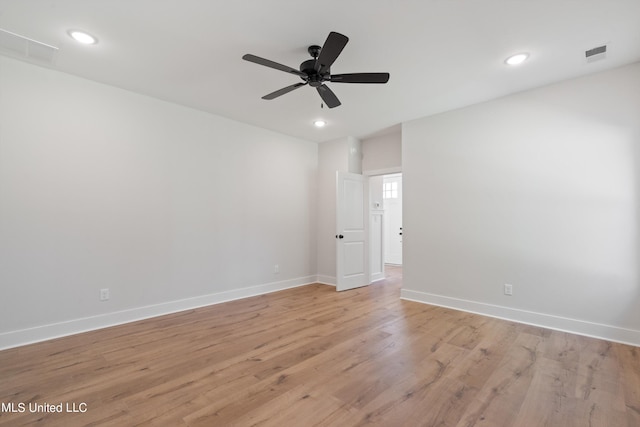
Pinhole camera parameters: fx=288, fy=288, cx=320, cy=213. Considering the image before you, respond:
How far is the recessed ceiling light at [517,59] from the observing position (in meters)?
2.69

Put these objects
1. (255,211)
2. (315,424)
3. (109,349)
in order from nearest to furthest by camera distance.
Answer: (315,424), (109,349), (255,211)

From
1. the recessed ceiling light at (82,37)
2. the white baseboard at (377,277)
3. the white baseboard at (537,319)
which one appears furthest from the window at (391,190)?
the recessed ceiling light at (82,37)

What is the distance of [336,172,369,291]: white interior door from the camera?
16.3 ft

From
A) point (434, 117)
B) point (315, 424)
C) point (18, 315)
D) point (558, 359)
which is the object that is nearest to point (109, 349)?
point (18, 315)

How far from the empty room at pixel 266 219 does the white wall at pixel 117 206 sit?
0.02 m

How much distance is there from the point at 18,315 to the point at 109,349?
3.21 ft

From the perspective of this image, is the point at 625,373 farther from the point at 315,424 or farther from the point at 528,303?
the point at 315,424

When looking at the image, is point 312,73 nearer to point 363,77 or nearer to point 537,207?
point 363,77

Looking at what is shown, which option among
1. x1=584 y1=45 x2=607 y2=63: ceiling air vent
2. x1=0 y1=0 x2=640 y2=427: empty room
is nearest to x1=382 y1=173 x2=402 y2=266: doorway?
x1=0 y1=0 x2=640 y2=427: empty room

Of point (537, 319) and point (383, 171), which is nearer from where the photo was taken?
point (537, 319)

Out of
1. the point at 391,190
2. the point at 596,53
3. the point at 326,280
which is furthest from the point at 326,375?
the point at 391,190

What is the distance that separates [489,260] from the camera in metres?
3.65

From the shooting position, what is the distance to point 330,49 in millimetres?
2115

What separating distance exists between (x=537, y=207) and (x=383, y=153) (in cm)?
261
